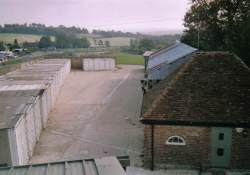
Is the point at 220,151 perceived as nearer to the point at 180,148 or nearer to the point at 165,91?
the point at 180,148

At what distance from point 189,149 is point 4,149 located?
7.92 metres

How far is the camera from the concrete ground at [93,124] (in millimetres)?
16250

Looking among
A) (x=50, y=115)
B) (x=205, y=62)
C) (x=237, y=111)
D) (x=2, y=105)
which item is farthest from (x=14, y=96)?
(x=237, y=111)

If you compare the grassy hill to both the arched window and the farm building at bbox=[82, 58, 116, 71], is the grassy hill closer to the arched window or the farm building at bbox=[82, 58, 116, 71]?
the farm building at bbox=[82, 58, 116, 71]

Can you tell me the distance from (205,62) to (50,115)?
505 inches

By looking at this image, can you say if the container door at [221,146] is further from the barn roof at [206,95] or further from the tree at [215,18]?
the tree at [215,18]

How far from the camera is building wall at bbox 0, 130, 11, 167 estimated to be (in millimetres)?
12344

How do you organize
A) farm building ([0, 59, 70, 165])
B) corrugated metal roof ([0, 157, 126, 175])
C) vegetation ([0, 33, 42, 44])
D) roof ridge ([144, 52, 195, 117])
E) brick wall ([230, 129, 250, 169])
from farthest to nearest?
1. vegetation ([0, 33, 42, 44])
2. roof ridge ([144, 52, 195, 117])
3. brick wall ([230, 129, 250, 169])
4. farm building ([0, 59, 70, 165])
5. corrugated metal roof ([0, 157, 126, 175])

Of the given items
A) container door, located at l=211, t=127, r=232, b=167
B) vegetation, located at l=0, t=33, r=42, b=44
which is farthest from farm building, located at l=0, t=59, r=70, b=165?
vegetation, located at l=0, t=33, r=42, b=44

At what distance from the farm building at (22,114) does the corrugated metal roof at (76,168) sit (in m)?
5.75

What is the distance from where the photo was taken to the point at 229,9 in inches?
1194

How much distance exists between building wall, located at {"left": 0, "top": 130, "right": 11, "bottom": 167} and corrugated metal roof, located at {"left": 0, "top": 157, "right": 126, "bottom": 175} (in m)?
5.60

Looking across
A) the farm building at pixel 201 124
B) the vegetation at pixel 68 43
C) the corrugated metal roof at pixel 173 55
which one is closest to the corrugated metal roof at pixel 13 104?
the farm building at pixel 201 124

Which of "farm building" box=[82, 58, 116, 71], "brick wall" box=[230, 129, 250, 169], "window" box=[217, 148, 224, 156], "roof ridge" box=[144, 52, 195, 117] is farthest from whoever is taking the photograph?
"farm building" box=[82, 58, 116, 71]
